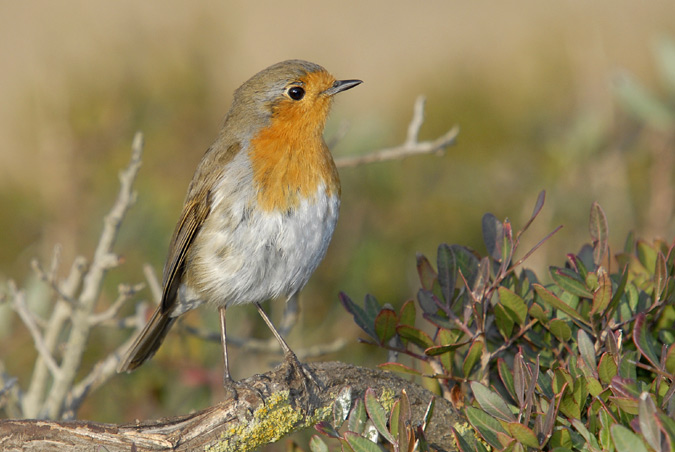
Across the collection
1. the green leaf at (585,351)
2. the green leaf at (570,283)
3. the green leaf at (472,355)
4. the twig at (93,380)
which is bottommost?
the twig at (93,380)

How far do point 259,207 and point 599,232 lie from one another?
1393 mm

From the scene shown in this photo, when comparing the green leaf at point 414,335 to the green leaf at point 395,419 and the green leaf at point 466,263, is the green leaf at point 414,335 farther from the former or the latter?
the green leaf at point 395,419

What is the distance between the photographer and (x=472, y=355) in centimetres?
243

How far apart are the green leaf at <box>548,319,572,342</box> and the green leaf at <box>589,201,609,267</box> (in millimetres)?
281

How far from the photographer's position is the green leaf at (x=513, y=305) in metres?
2.41

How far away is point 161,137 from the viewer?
5.76 m

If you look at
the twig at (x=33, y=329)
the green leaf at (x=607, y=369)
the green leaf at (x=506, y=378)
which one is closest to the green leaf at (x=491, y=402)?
the green leaf at (x=506, y=378)

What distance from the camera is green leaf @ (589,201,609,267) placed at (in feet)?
8.27

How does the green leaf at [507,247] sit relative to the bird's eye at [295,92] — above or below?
below

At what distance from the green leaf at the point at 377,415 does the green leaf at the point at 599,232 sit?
931 mm

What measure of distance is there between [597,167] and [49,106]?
3.67 meters

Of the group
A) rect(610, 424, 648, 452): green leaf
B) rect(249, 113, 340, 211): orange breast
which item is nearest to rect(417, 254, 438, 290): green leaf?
rect(249, 113, 340, 211): orange breast

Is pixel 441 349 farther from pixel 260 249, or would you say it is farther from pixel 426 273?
pixel 260 249

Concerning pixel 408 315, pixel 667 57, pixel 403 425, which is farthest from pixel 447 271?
pixel 667 57
